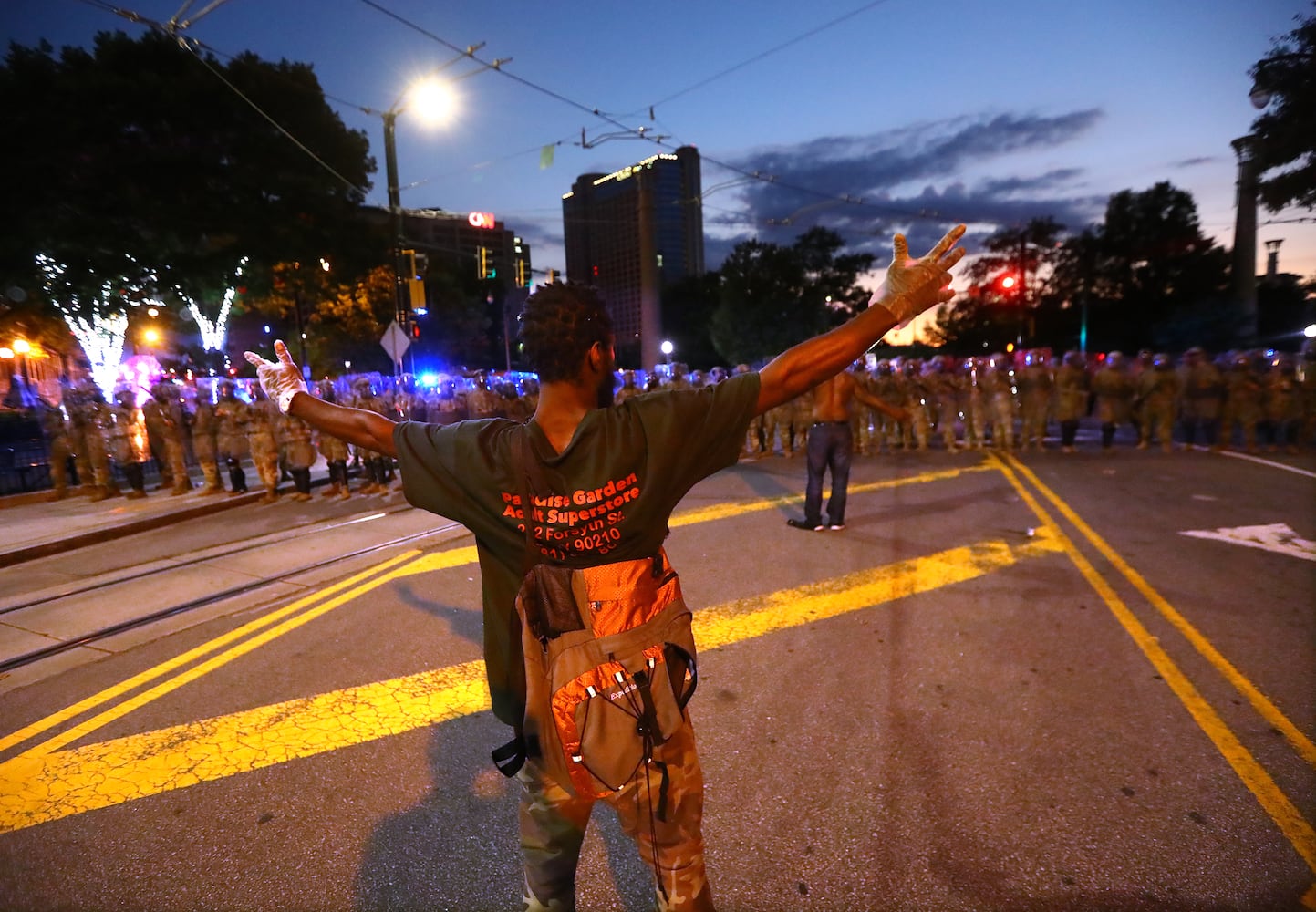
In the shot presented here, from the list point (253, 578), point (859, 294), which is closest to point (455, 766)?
point (253, 578)

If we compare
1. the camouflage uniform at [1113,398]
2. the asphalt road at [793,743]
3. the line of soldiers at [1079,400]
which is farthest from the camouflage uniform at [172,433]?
the camouflage uniform at [1113,398]

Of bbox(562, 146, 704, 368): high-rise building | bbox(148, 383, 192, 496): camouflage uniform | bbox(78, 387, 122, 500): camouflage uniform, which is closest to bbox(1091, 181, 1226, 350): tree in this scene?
bbox(562, 146, 704, 368): high-rise building

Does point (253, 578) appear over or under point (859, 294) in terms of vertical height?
under

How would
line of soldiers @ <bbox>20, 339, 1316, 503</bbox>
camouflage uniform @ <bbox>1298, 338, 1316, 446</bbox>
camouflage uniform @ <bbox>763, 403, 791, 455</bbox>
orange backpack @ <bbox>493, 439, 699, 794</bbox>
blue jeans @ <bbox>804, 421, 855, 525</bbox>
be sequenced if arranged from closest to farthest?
orange backpack @ <bbox>493, 439, 699, 794</bbox> → blue jeans @ <bbox>804, 421, 855, 525</bbox> → line of soldiers @ <bbox>20, 339, 1316, 503</bbox> → camouflage uniform @ <bbox>1298, 338, 1316, 446</bbox> → camouflage uniform @ <bbox>763, 403, 791, 455</bbox>

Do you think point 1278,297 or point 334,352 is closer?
point 1278,297

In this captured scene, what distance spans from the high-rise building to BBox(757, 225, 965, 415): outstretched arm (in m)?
0.64

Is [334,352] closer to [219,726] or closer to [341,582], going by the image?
[341,582]

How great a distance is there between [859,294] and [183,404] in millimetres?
49448

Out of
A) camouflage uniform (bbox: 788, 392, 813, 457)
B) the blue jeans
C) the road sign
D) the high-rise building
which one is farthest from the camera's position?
the high-rise building

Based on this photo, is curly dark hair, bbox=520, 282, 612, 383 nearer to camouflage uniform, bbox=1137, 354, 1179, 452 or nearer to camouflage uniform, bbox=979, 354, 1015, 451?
camouflage uniform, bbox=979, 354, 1015, 451

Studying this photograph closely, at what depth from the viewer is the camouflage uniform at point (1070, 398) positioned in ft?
46.3

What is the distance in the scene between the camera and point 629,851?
2898 mm

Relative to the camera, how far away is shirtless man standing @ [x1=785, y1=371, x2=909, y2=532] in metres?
7.69

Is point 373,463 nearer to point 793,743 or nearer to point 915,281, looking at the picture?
point 793,743
